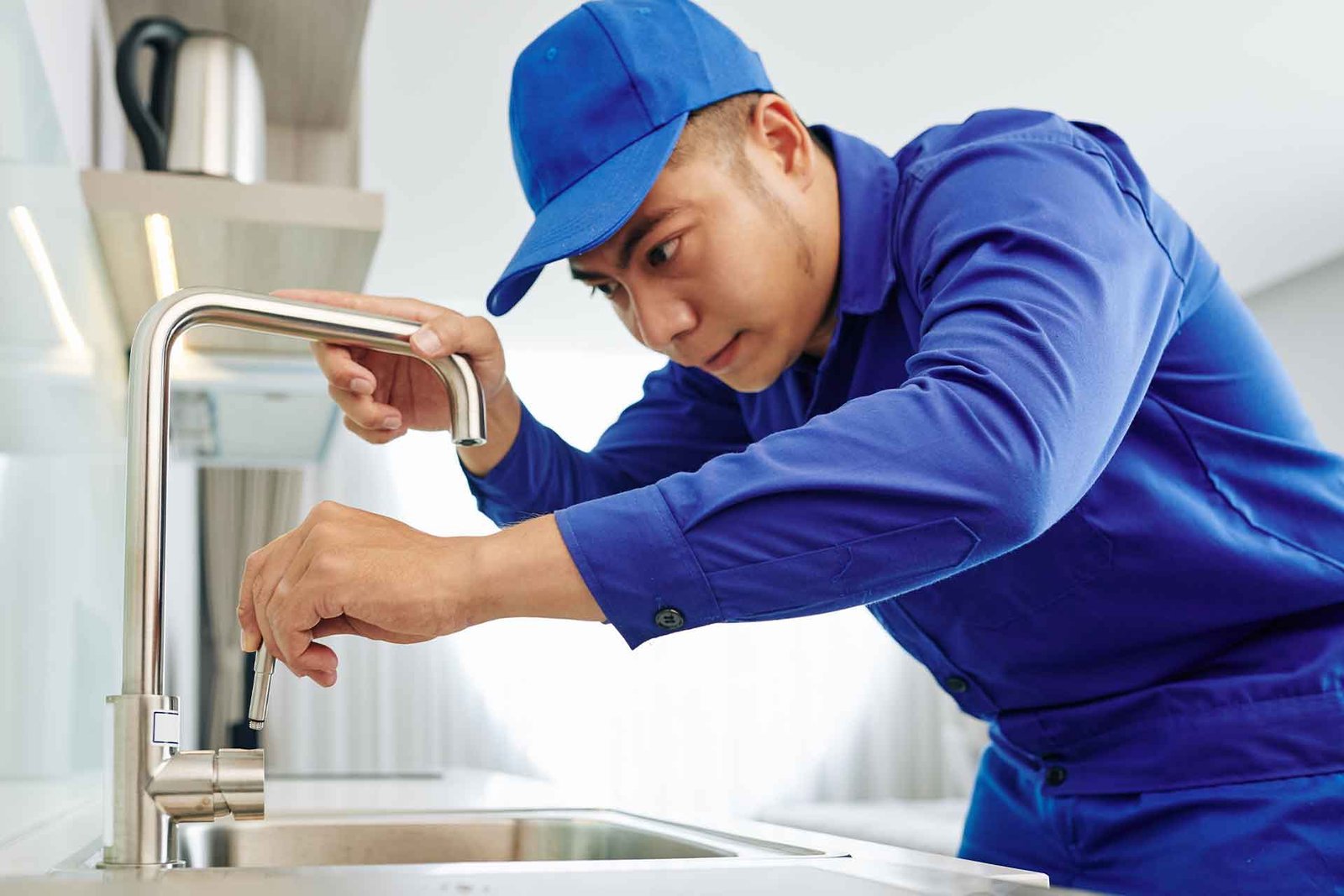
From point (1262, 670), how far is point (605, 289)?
633 mm

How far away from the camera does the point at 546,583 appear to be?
2.19ft

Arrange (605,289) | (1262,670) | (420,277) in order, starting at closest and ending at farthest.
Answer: (1262,670) → (605,289) → (420,277)

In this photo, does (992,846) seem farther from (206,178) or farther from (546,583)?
(206,178)

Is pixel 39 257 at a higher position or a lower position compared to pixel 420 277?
lower

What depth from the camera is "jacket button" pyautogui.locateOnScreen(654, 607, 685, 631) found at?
0.68 m

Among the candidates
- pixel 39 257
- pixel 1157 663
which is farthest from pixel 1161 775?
pixel 39 257

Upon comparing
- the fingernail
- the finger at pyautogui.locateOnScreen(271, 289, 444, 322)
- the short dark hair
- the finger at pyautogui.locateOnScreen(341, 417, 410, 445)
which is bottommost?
the finger at pyautogui.locateOnScreen(341, 417, 410, 445)

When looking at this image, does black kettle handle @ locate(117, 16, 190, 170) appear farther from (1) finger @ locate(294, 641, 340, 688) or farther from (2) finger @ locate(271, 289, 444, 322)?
(1) finger @ locate(294, 641, 340, 688)

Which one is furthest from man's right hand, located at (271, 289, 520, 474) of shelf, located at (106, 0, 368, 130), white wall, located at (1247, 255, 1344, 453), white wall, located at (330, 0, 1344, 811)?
white wall, located at (1247, 255, 1344, 453)

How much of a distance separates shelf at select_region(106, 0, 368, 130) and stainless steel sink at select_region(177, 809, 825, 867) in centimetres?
101

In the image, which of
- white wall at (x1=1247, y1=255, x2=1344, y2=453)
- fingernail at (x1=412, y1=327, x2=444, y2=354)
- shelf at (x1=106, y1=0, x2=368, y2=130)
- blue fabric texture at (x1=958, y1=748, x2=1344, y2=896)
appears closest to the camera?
fingernail at (x1=412, y1=327, x2=444, y2=354)

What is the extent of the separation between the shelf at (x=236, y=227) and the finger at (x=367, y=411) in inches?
14.1

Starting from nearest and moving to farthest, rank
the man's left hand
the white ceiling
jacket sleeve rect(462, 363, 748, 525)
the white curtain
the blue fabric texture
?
1. the man's left hand
2. the blue fabric texture
3. jacket sleeve rect(462, 363, 748, 525)
4. the white ceiling
5. the white curtain

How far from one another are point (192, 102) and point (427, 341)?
87cm
